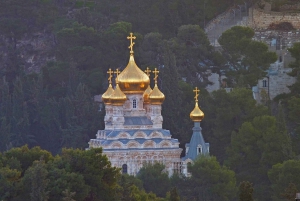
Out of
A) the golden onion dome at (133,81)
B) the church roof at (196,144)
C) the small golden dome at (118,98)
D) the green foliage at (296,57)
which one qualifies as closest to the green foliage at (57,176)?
the church roof at (196,144)

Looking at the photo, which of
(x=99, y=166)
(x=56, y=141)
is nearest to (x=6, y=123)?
(x=56, y=141)

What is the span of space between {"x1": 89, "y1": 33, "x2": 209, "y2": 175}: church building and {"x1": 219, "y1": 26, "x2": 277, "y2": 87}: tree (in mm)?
7702

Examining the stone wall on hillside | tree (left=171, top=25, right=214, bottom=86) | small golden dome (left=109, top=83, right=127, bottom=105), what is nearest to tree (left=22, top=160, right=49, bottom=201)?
small golden dome (left=109, top=83, right=127, bottom=105)

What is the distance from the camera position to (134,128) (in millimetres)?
112000

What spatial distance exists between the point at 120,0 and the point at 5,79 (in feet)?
23.3

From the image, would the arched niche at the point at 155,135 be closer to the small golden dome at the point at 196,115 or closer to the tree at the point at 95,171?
the small golden dome at the point at 196,115

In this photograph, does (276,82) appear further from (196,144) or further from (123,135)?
(123,135)

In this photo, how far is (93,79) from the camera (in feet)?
412

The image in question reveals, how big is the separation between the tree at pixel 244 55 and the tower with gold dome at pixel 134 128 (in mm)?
8026

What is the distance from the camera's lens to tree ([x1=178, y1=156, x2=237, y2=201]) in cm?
10700

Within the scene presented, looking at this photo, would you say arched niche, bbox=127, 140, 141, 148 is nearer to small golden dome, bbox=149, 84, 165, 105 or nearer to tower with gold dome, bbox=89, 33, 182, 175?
tower with gold dome, bbox=89, 33, 182, 175

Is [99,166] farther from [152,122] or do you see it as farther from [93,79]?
[93,79]

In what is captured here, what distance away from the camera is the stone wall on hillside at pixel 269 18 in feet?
419

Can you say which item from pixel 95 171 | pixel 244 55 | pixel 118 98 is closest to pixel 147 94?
pixel 118 98
